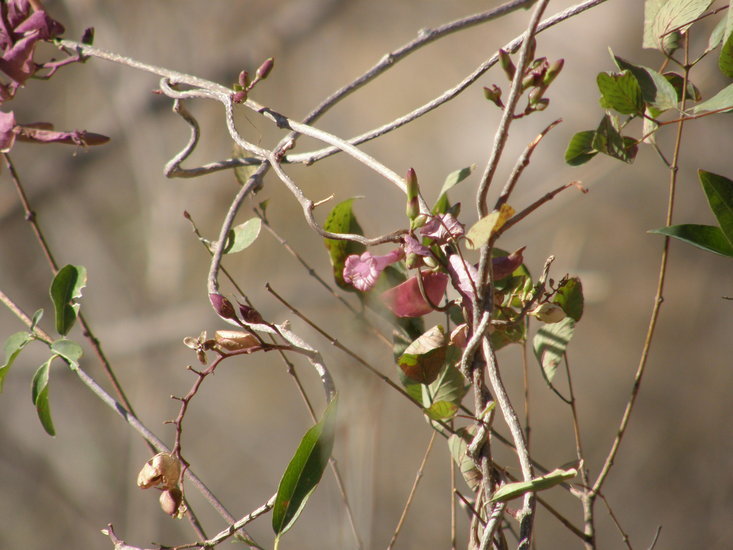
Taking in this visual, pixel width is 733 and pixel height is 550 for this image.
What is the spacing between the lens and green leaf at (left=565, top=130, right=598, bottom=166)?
24cm

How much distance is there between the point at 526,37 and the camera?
189 mm

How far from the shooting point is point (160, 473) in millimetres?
232

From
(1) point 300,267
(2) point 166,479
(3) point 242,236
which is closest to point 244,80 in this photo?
(3) point 242,236

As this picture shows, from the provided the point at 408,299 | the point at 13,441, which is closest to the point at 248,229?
the point at 408,299

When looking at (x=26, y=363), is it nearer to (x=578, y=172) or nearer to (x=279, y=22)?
(x=279, y=22)

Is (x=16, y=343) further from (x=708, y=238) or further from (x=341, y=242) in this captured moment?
(x=708, y=238)

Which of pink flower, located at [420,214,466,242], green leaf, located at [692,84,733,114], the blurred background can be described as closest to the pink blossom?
pink flower, located at [420,214,466,242]

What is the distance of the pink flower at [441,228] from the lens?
22 centimetres

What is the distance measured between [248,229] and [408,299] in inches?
3.9

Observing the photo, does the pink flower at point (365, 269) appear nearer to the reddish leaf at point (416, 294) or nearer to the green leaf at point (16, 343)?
the reddish leaf at point (416, 294)

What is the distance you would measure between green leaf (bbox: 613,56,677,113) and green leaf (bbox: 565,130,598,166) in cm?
3

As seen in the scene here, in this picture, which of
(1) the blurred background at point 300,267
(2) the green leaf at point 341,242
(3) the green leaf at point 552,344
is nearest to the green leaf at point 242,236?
(2) the green leaf at point 341,242

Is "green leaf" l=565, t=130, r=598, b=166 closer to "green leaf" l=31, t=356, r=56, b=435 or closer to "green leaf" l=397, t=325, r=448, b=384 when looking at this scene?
"green leaf" l=397, t=325, r=448, b=384

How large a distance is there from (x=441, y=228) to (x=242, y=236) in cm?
12
